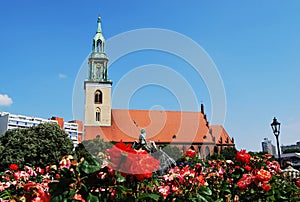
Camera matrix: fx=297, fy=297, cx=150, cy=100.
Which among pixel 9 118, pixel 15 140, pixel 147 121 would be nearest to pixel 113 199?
pixel 15 140

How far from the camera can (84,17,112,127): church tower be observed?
168 ft

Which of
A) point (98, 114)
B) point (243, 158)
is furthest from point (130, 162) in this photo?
point (98, 114)

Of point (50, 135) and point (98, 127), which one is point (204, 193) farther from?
point (98, 127)

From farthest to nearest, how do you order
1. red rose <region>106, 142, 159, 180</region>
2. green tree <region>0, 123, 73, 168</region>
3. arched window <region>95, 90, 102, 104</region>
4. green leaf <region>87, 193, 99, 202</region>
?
1. arched window <region>95, 90, 102, 104</region>
2. green tree <region>0, 123, 73, 168</region>
3. red rose <region>106, 142, 159, 180</region>
4. green leaf <region>87, 193, 99, 202</region>

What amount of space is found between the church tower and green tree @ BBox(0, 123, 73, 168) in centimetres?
1986

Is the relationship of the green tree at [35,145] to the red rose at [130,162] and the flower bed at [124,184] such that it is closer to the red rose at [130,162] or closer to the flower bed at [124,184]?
the flower bed at [124,184]

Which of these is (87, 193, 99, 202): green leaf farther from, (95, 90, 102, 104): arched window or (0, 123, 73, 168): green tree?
(95, 90, 102, 104): arched window

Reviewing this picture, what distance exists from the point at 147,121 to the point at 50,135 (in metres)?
28.0

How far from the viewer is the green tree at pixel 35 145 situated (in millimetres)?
28094

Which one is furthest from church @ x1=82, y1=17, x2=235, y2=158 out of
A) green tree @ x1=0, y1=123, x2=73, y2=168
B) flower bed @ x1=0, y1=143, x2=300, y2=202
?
flower bed @ x1=0, y1=143, x2=300, y2=202

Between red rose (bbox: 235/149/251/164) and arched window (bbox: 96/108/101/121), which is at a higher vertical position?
arched window (bbox: 96/108/101/121)

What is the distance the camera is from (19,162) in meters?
27.2

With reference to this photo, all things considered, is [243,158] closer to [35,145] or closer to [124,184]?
[124,184]

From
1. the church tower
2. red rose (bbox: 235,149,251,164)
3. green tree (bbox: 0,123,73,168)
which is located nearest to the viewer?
red rose (bbox: 235,149,251,164)
